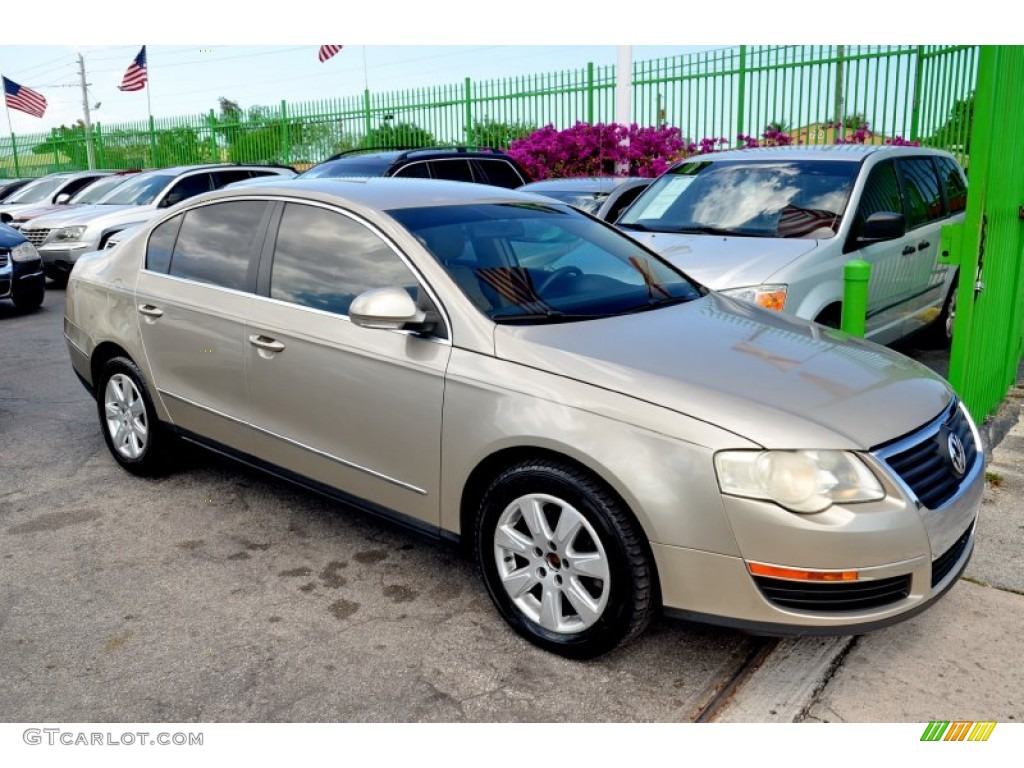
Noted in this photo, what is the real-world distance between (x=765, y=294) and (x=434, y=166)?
22.3 feet

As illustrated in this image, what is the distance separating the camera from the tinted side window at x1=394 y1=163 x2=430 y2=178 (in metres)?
11.0

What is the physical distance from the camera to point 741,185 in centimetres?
677

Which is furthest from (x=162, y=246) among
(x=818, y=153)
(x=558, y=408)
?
(x=818, y=153)

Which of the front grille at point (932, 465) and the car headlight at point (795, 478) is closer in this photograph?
the car headlight at point (795, 478)

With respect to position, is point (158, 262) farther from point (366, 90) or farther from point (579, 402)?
point (366, 90)

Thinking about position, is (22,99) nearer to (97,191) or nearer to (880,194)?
(97,191)

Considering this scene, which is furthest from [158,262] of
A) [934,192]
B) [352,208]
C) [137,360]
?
[934,192]

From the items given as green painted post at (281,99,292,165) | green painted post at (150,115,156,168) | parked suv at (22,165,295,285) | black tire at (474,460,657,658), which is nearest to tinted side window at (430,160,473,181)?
parked suv at (22,165,295,285)

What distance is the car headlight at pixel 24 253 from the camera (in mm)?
10766

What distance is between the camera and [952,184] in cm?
786

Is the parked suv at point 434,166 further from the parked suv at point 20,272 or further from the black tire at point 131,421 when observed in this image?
the black tire at point 131,421

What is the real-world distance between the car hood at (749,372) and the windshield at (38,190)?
1661 cm

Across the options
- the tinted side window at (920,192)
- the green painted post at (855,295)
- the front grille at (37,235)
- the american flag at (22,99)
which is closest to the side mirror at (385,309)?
the green painted post at (855,295)

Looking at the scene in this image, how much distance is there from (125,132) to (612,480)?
95.7ft
